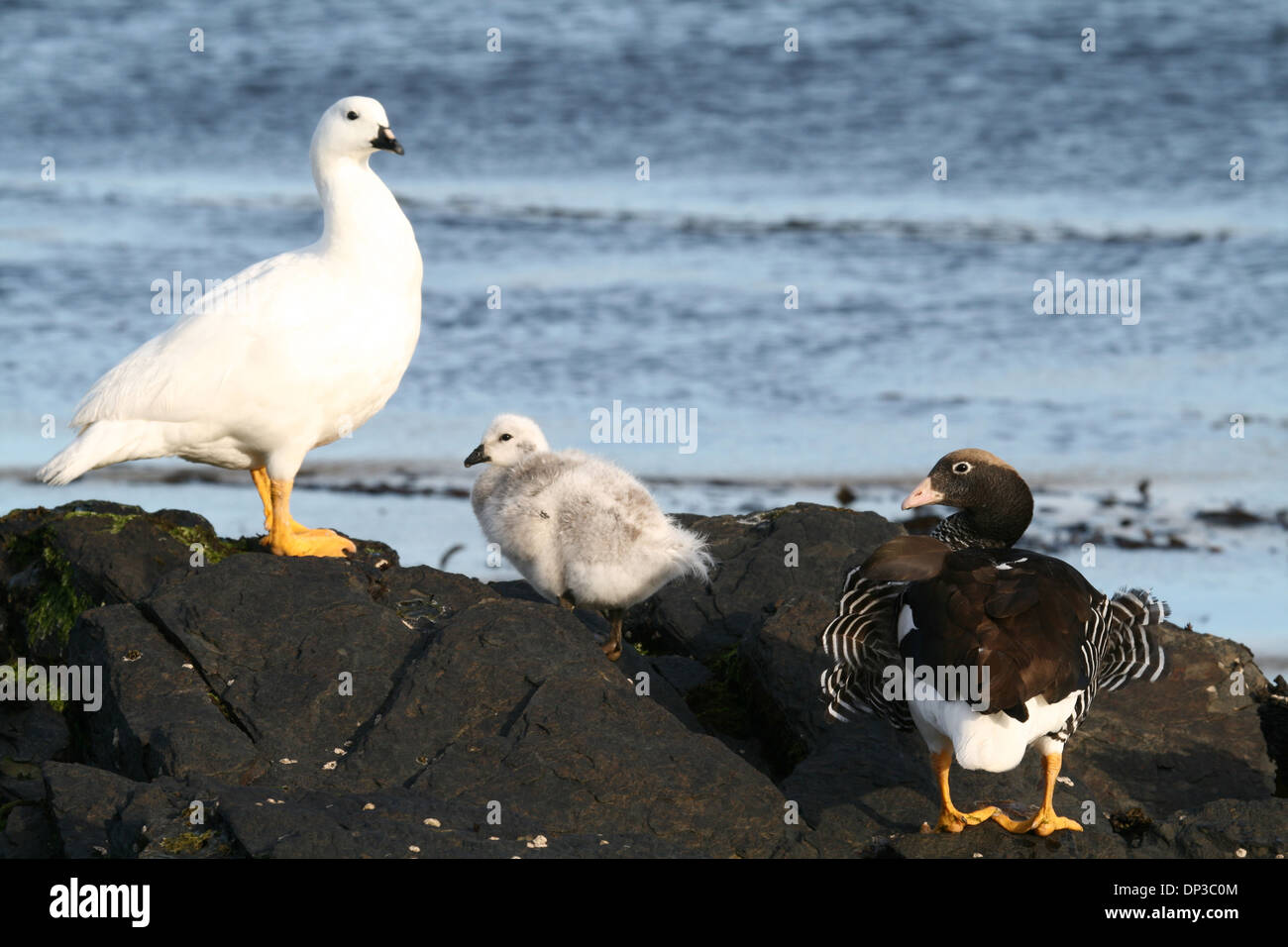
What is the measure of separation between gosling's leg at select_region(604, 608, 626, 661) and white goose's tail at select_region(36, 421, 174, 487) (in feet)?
7.49

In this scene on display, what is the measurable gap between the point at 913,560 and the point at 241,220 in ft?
46.5

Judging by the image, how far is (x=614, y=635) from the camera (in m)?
6.86

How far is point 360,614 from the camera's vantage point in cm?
579

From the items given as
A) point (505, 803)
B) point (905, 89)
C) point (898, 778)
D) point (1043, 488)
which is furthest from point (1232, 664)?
point (905, 89)

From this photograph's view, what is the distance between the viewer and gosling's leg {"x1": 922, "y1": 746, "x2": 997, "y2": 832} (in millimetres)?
5047

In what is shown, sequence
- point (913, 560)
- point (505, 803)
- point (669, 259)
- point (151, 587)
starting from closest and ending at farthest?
1. point (505, 803)
2. point (913, 560)
3. point (151, 587)
4. point (669, 259)

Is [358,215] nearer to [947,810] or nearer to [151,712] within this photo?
[151,712]

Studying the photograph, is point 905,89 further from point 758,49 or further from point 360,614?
point 360,614

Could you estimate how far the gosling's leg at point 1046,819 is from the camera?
4.98 metres

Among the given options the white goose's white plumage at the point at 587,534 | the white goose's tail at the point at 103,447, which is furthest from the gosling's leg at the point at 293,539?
the white goose's white plumage at the point at 587,534

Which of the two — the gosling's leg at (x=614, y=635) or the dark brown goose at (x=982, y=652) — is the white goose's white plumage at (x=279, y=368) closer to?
the gosling's leg at (x=614, y=635)

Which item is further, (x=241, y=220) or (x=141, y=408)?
(x=241, y=220)

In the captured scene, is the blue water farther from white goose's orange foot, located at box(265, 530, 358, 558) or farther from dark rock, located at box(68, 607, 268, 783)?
dark rock, located at box(68, 607, 268, 783)

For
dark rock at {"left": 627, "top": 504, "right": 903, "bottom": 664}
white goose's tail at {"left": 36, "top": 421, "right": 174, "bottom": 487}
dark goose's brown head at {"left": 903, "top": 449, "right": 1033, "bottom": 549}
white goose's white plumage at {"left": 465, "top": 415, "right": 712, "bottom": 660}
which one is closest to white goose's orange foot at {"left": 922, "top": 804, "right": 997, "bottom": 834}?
dark goose's brown head at {"left": 903, "top": 449, "right": 1033, "bottom": 549}
